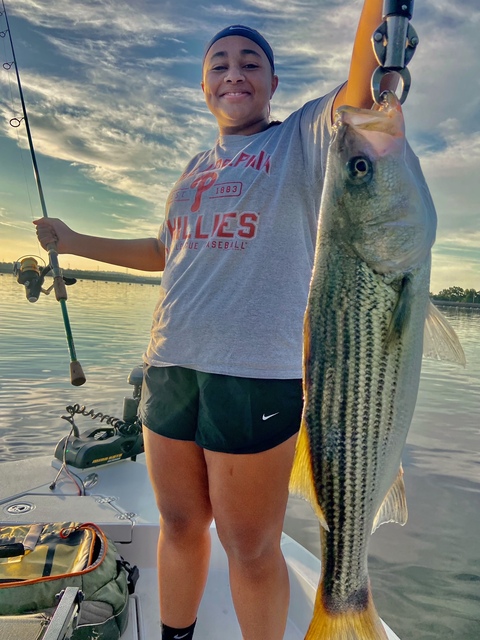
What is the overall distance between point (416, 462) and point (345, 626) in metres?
7.33

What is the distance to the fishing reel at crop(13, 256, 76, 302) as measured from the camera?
3959 millimetres

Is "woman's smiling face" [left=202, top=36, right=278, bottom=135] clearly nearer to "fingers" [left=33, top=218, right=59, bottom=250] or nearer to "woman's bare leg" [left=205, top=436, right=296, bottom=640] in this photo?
"fingers" [left=33, top=218, right=59, bottom=250]

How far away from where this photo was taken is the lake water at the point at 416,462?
464 centimetres

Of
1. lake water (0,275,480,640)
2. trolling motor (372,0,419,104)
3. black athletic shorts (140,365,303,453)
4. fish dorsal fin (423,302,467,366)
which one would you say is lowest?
lake water (0,275,480,640)

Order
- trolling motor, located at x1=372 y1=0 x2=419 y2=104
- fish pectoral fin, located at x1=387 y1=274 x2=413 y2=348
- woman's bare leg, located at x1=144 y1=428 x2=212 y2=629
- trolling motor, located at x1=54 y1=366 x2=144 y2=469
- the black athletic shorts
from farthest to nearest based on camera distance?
trolling motor, located at x1=54 y1=366 x2=144 y2=469
woman's bare leg, located at x1=144 y1=428 x2=212 y2=629
the black athletic shorts
fish pectoral fin, located at x1=387 y1=274 x2=413 y2=348
trolling motor, located at x1=372 y1=0 x2=419 y2=104

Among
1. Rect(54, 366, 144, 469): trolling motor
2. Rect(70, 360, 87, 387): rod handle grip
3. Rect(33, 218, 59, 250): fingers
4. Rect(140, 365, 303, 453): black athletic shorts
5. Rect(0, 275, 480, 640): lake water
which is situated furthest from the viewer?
Rect(0, 275, 480, 640): lake water

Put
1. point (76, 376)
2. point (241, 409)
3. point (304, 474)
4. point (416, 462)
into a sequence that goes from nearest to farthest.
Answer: point (304, 474) < point (241, 409) < point (76, 376) < point (416, 462)

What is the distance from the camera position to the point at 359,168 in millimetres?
1493

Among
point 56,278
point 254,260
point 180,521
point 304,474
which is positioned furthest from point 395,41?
point 56,278

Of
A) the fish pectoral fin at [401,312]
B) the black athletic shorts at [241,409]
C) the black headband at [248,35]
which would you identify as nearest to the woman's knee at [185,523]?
the black athletic shorts at [241,409]

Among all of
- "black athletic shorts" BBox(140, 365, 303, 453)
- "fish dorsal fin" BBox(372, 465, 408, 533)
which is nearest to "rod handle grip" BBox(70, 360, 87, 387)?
"black athletic shorts" BBox(140, 365, 303, 453)

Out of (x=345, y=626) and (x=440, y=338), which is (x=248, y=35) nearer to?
(x=440, y=338)

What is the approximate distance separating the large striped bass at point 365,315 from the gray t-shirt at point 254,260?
43cm

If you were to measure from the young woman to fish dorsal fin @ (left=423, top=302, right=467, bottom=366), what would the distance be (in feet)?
2.04
